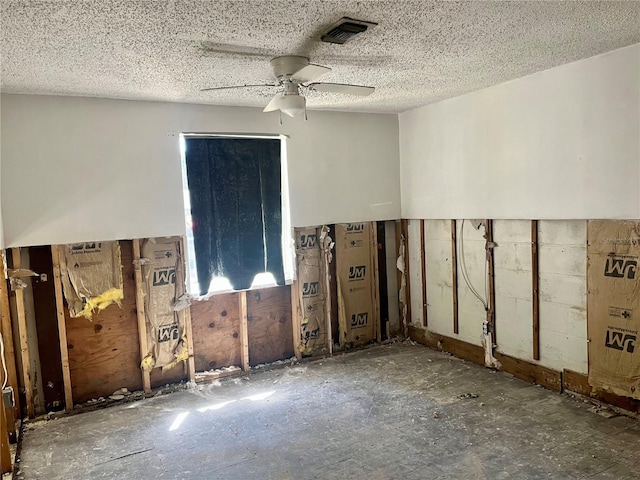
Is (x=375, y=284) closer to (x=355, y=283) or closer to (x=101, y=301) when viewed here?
(x=355, y=283)

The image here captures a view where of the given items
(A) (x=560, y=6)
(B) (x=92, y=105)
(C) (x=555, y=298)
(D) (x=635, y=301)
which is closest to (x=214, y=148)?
(B) (x=92, y=105)

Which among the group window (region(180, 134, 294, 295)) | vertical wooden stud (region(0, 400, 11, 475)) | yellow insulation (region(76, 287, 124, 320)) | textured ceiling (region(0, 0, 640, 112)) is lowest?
vertical wooden stud (region(0, 400, 11, 475))

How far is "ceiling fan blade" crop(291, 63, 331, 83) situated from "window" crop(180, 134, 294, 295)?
1521 millimetres

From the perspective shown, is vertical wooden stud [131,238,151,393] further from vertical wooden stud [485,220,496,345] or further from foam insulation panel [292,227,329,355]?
vertical wooden stud [485,220,496,345]

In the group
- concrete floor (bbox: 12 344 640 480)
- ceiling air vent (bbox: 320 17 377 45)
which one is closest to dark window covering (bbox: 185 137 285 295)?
concrete floor (bbox: 12 344 640 480)

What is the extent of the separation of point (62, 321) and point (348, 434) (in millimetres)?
2600

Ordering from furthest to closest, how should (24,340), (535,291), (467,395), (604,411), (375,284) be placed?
(375,284), (535,291), (467,395), (24,340), (604,411)

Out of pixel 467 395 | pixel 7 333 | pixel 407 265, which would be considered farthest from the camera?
pixel 407 265

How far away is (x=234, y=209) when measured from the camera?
4.60 metres

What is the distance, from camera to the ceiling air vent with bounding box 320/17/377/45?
100 inches

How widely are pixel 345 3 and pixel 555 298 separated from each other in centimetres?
300

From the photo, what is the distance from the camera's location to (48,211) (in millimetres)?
3900

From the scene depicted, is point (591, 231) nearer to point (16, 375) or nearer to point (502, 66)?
point (502, 66)

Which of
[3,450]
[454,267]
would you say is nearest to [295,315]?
[454,267]
